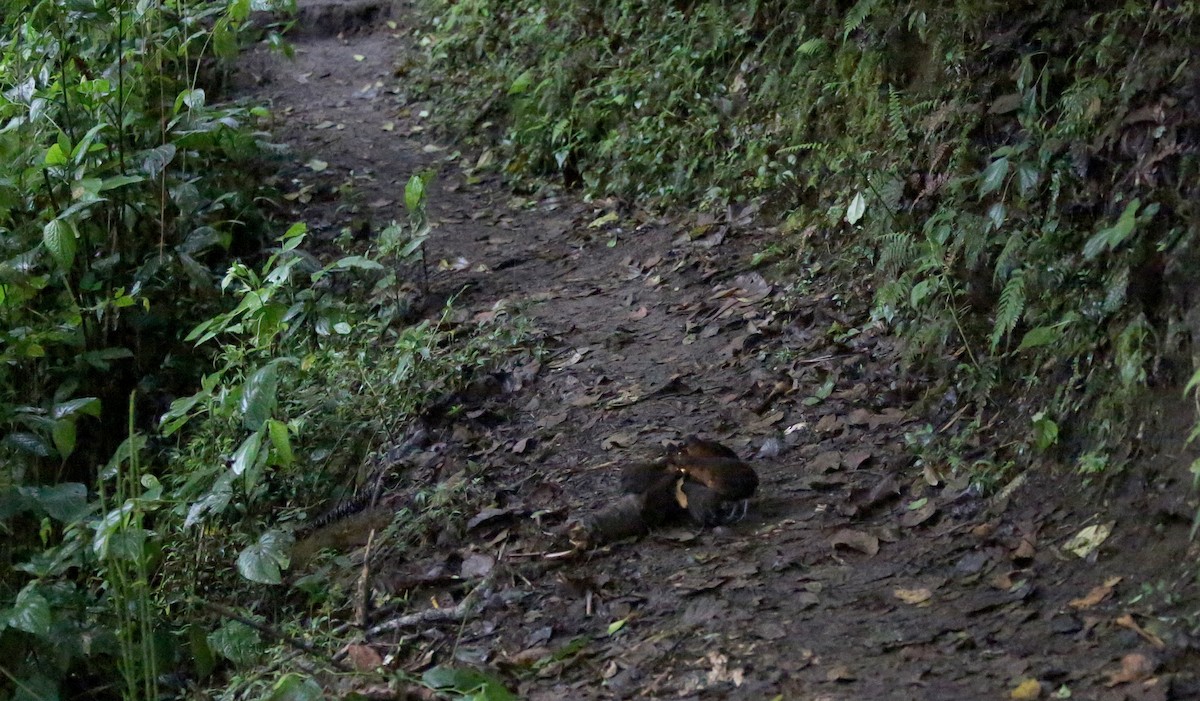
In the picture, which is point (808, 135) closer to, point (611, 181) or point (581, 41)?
point (611, 181)

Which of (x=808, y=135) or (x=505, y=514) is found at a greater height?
(x=808, y=135)

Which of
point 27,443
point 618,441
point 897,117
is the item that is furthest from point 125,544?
point 897,117

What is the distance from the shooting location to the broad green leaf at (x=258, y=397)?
3875 millimetres

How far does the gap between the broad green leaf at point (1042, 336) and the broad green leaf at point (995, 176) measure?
0.69 m

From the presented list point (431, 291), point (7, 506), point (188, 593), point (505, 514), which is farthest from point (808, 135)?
point (7, 506)

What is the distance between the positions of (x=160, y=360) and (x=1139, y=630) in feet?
17.3

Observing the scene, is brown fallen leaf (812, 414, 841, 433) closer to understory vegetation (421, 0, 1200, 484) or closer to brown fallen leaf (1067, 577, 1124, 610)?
understory vegetation (421, 0, 1200, 484)

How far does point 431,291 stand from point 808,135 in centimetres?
227

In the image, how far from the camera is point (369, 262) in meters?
5.07

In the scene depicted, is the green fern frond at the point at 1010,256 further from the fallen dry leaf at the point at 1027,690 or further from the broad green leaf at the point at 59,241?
the broad green leaf at the point at 59,241

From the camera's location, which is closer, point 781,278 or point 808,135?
point 781,278

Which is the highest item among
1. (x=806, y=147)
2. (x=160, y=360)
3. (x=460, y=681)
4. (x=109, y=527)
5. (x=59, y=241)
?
(x=806, y=147)

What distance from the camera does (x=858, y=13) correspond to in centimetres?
502

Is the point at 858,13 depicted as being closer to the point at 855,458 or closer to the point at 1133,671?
the point at 855,458
